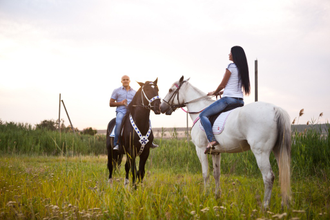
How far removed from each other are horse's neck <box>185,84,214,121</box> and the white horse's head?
0.14 meters

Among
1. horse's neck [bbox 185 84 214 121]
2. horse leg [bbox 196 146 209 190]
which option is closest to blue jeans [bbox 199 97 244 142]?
horse leg [bbox 196 146 209 190]

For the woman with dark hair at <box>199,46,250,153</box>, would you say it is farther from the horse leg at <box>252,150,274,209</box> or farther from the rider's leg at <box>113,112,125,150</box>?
the rider's leg at <box>113,112,125,150</box>

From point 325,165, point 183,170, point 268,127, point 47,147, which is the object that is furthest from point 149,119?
point 47,147

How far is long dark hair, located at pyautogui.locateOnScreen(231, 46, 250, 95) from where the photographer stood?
16.9 feet

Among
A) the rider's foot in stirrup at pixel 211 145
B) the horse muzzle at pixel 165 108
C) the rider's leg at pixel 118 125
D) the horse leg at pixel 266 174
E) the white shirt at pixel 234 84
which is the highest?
the white shirt at pixel 234 84

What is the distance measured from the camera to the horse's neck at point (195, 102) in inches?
237

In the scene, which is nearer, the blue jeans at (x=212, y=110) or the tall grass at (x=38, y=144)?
the blue jeans at (x=212, y=110)

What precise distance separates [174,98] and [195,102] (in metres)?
0.52

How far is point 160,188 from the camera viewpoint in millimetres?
4176

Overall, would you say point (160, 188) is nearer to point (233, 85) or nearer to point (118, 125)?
point (233, 85)

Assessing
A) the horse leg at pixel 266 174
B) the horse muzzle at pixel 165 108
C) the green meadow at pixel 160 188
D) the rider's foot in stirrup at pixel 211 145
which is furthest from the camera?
the horse muzzle at pixel 165 108

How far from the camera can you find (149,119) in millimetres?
6203

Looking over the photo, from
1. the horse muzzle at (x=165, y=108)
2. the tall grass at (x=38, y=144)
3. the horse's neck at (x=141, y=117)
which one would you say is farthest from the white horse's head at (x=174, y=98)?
the tall grass at (x=38, y=144)

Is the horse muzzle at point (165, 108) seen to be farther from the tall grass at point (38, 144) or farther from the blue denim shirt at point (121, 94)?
the tall grass at point (38, 144)
